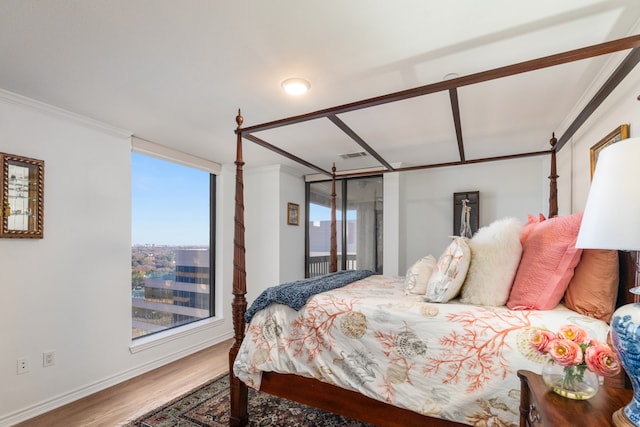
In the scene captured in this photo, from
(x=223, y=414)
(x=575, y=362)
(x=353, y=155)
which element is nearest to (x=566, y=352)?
(x=575, y=362)

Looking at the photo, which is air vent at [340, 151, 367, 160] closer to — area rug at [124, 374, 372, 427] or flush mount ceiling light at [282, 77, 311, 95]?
flush mount ceiling light at [282, 77, 311, 95]

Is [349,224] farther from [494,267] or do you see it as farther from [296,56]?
[296,56]

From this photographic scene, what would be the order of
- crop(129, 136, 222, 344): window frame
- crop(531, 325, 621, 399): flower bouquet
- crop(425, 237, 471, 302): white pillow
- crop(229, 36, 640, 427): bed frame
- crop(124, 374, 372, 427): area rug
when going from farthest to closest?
1. crop(129, 136, 222, 344): window frame
2. crop(124, 374, 372, 427): area rug
3. crop(425, 237, 471, 302): white pillow
4. crop(229, 36, 640, 427): bed frame
5. crop(531, 325, 621, 399): flower bouquet

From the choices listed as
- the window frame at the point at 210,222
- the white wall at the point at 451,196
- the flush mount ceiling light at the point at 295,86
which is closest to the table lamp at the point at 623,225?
the flush mount ceiling light at the point at 295,86

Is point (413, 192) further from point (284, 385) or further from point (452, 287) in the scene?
point (284, 385)

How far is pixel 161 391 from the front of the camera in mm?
2670

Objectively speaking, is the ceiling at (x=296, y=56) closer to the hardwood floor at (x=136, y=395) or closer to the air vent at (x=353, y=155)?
the air vent at (x=353, y=155)

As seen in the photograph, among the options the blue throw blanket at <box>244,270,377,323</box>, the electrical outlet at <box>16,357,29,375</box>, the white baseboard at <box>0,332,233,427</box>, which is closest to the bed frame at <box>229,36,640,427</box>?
the blue throw blanket at <box>244,270,377,323</box>

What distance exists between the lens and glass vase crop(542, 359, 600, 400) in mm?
1008

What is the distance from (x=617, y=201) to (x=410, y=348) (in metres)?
1.08

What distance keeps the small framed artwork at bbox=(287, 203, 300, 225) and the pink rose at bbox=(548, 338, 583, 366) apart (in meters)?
3.79

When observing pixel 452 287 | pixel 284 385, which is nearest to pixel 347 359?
pixel 284 385

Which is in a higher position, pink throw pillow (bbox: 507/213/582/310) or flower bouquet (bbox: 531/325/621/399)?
pink throw pillow (bbox: 507/213/582/310)

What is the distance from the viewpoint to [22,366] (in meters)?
2.27
